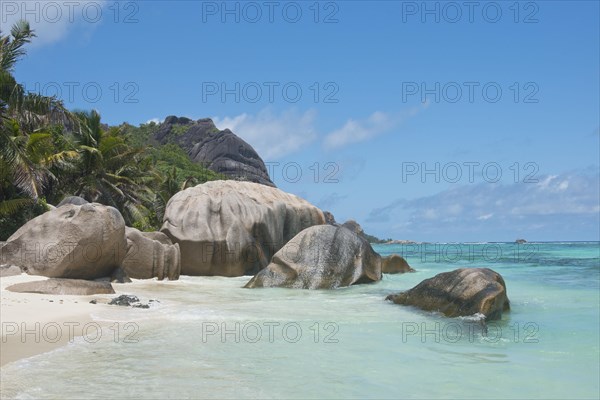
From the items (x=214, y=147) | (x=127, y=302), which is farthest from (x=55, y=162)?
(x=214, y=147)

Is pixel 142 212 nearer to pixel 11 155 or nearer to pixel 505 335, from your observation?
pixel 11 155

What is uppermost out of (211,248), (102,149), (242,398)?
(102,149)

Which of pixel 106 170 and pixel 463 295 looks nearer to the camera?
pixel 463 295

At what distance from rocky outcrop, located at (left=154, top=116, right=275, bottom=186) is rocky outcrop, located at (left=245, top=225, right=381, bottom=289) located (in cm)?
5600

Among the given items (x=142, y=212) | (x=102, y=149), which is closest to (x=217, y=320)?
(x=102, y=149)

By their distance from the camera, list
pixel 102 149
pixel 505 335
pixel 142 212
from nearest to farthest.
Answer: pixel 505 335
pixel 102 149
pixel 142 212

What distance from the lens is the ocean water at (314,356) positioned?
5.03 m

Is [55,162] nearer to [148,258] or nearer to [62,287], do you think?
[148,258]

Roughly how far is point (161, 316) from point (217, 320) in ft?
2.83

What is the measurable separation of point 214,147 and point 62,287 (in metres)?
65.8

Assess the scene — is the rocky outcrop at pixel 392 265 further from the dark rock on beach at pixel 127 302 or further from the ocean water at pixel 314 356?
the dark rock on beach at pixel 127 302

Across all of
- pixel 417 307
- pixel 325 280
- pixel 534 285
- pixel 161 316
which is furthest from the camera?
pixel 534 285

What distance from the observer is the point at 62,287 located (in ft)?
33.8

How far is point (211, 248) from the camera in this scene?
18.2 m
